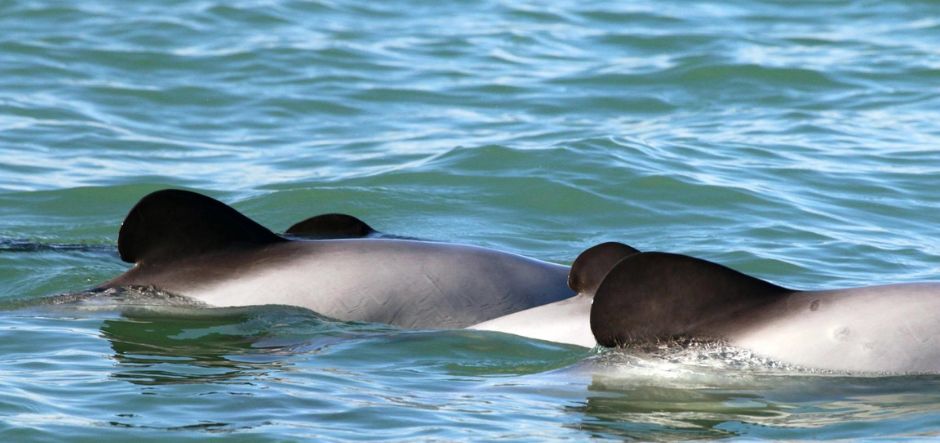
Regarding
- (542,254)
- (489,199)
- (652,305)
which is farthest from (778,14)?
(652,305)

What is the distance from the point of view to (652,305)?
5.71 metres

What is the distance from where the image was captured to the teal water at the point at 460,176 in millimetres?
5539

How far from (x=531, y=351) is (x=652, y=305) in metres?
0.86

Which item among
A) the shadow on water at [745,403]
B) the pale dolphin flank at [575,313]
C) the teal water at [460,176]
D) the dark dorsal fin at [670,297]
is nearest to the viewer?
the shadow on water at [745,403]

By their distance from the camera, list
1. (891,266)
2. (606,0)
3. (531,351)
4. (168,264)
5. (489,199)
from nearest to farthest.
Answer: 1. (531,351)
2. (168,264)
3. (891,266)
4. (489,199)
5. (606,0)

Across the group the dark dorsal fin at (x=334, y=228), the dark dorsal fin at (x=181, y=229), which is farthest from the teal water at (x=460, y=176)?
the dark dorsal fin at (x=334, y=228)

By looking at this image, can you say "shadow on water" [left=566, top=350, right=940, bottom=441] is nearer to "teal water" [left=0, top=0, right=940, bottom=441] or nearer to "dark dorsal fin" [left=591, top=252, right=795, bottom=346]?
"teal water" [left=0, top=0, right=940, bottom=441]

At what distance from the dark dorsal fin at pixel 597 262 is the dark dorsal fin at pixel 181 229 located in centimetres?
150

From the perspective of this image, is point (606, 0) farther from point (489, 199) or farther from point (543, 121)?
point (489, 199)


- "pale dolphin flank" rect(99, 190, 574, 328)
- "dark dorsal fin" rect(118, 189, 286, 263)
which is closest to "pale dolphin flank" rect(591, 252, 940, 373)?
"pale dolphin flank" rect(99, 190, 574, 328)

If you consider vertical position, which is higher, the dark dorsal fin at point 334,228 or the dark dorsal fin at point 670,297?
the dark dorsal fin at point 334,228

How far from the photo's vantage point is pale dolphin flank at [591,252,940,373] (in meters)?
5.62

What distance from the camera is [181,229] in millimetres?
7102

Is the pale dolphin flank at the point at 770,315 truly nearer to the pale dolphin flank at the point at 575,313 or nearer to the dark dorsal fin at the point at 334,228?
the pale dolphin flank at the point at 575,313
